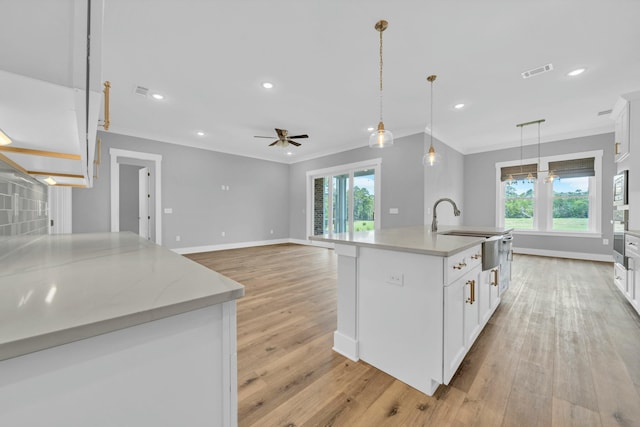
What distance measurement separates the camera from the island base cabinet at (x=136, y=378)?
0.41 m

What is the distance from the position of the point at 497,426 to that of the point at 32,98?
2.23 m

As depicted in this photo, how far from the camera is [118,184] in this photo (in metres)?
4.87

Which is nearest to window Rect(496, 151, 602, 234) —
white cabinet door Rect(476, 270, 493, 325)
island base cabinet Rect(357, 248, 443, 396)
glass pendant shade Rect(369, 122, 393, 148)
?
white cabinet door Rect(476, 270, 493, 325)

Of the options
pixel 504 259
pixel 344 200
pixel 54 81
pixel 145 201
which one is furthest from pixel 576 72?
pixel 145 201

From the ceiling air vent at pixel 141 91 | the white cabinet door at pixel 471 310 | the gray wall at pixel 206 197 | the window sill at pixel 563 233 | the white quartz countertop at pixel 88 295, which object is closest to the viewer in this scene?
the white quartz countertop at pixel 88 295

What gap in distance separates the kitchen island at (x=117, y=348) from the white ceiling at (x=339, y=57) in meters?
0.52

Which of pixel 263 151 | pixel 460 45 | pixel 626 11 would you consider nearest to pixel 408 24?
pixel 460 45

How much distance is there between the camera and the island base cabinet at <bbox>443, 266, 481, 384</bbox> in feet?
4.59

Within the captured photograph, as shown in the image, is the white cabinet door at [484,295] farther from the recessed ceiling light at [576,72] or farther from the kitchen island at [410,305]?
the recessed ceiling light at [576,72]

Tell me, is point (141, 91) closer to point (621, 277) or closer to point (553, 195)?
point (621, 277)

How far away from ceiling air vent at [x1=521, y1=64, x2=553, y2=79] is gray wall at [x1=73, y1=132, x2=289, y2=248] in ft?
19.4

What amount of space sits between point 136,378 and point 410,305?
135cm

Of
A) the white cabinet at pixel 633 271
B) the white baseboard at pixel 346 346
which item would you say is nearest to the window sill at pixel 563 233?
the white cabinet at pixel 633 271

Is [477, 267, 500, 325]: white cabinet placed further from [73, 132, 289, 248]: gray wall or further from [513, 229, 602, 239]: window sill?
[73, 132, 289, 248]: gray wall
